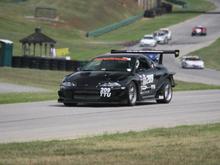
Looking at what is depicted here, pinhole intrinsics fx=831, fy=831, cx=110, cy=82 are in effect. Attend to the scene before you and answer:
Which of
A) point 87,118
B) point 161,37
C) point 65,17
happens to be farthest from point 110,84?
point 65,17

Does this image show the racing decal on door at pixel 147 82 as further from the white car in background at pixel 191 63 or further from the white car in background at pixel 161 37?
the white car in background at pixel 161 37

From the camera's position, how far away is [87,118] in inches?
643

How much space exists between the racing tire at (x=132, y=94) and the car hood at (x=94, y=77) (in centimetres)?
27

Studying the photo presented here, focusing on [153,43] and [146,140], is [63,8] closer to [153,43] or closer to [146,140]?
[153,43]

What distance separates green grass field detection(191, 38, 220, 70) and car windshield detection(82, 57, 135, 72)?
49.5 m

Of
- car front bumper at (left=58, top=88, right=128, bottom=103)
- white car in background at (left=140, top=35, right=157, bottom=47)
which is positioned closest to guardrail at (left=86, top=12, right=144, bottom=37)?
white car in background at (left=140, top=35, right=157, bottom=47)

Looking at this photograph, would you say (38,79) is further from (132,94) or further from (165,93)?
(132,94)

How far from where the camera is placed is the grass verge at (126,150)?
32.8 ft

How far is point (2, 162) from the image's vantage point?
9.79 metres

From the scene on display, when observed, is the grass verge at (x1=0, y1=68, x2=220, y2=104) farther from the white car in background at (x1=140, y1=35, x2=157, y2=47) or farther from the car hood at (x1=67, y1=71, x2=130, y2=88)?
the white car in background at (x1=140, y1=35, x2=157, y2=47)

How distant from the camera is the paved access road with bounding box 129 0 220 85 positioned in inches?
2253

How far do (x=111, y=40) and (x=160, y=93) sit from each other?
7600 cm

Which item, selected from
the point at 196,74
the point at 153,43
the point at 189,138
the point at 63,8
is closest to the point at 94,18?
the point at 63,8

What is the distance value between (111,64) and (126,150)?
970cm
